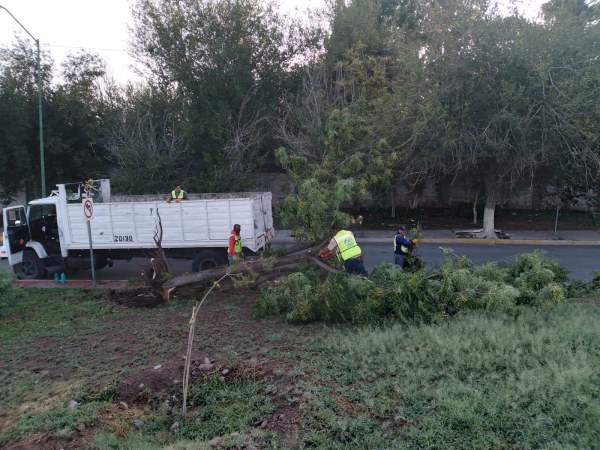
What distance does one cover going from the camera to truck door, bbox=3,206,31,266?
12984mm

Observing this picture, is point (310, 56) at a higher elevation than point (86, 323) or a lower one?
higher

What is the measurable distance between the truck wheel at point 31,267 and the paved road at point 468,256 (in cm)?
96

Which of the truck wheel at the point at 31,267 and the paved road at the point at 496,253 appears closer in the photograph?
the truck wheel at the point at 31,267

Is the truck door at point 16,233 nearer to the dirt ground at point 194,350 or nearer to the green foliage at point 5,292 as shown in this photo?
the green foliage at point 5,292

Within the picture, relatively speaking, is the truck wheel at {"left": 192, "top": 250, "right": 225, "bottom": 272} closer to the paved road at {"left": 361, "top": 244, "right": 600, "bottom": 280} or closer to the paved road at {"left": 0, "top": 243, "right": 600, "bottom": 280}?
the paved road at {"left": 0, "top": 243, "right": 600, "bottom": 280}

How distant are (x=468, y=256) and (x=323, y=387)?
11.8 meters

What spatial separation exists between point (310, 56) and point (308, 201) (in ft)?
50.9

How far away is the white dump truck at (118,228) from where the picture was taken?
12508mm

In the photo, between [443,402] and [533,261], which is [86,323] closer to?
[443,402]

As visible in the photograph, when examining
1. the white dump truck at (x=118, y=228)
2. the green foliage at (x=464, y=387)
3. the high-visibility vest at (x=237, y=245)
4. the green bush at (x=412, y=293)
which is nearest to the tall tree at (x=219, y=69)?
the white dump truck at (x=118, y=228)

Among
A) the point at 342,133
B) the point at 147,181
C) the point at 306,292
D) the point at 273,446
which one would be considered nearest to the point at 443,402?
the point at 273,446

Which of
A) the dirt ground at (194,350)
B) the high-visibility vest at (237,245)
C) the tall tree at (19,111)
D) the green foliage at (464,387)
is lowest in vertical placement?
the dirt ground at (194,350)

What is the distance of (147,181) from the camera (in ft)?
65.9

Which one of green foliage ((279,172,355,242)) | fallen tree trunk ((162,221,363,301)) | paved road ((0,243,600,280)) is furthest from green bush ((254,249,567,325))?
paved road ((0,243,600,280))
